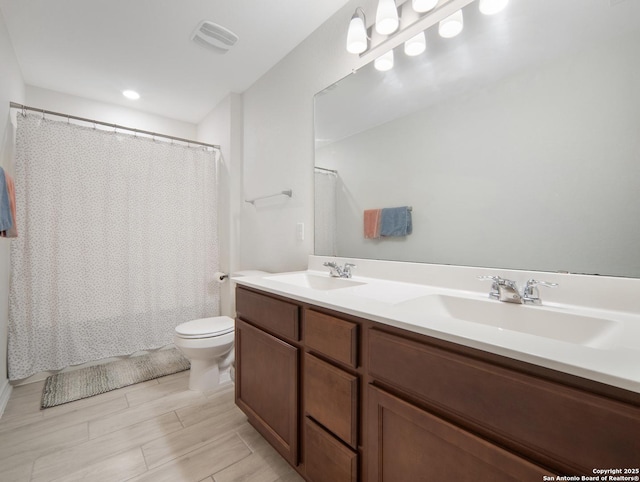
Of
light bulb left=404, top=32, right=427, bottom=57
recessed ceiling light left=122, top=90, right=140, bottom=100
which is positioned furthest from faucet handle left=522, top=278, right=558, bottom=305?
recessed ceiling light left=122, top=90, right=140, bottom=100

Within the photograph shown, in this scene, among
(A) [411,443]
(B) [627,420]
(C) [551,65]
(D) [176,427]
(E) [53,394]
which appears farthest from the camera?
(E) [53,394]

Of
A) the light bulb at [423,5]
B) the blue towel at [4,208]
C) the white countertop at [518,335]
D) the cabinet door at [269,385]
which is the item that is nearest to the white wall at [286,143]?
the light bulb at [423,5]

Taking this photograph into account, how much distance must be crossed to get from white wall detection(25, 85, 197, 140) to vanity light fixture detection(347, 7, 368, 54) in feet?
8.22

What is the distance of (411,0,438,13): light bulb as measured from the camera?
1188 mm

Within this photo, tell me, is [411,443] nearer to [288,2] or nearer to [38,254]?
[288,2]

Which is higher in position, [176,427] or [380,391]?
[380,391]

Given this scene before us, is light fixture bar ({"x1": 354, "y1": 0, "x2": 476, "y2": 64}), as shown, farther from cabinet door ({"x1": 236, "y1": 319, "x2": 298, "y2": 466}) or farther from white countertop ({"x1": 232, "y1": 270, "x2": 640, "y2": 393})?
cabinet door ({"x1": 236, "y1": 319, "x2": 298, "y2": 466})

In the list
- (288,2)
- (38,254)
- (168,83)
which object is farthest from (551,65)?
(38,254)

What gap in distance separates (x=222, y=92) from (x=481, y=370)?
2876 millimetres

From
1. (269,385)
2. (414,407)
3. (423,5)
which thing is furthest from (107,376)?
(423,5)

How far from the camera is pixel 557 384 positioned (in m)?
0.50

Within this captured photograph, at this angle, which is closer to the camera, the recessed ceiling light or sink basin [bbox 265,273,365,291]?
sink basin [bbox 265,273,365,291]

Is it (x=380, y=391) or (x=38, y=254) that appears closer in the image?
(x=380, y=391)

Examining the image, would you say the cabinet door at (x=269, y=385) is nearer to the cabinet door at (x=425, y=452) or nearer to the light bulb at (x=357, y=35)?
the cabinet door at (x=425, y=452)
